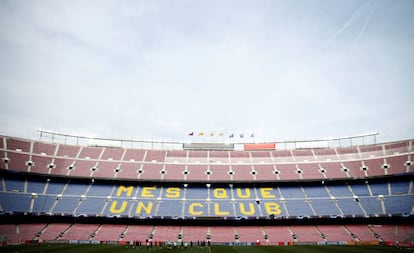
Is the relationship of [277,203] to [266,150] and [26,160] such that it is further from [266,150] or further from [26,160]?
[26,160]

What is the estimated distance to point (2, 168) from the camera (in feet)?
171

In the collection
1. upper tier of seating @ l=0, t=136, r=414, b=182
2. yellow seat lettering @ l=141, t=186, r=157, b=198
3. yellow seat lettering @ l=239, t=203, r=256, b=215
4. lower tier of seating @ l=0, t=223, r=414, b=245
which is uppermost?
upper tier of seating @ l=0, t=136, r=414, b=182

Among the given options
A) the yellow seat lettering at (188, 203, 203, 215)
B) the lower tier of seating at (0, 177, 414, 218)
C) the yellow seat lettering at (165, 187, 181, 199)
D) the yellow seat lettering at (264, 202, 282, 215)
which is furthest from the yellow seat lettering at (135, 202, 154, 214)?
the yellow seat lettering at (264, 202, 282, 215)

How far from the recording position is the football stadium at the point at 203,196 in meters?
47.4

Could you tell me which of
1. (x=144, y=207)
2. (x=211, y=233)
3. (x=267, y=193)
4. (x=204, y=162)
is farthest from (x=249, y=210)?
(x=144, y=207)

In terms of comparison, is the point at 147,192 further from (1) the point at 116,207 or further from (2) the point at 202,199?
(2) the point at 202,199

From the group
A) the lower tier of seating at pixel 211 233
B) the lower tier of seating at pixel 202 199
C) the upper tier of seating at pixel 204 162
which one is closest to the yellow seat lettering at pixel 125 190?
the lower tier of seating at pixel 202 199

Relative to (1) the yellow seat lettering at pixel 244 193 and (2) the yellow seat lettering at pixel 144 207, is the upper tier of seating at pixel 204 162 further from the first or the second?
(2) the yellow seat lettering at pixel 144 207

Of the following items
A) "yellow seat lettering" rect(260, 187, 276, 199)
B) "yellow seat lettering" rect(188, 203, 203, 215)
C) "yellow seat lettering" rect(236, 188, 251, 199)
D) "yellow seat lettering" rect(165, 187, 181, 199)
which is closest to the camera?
"yellow seat lettering" rect(188, 203, 203, 215)

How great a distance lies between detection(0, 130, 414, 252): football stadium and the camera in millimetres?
47406

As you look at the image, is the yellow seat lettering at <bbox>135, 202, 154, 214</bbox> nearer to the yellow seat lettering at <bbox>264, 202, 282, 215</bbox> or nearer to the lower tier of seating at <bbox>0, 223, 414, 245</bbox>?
the lower tier of seating at <bbox>0, 223, 414, 245</bbox>

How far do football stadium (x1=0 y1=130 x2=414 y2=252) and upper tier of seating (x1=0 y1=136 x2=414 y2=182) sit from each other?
23cm

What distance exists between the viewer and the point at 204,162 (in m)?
68.8

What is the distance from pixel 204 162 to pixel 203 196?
11.7m
